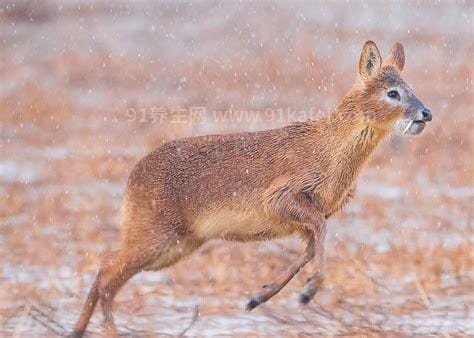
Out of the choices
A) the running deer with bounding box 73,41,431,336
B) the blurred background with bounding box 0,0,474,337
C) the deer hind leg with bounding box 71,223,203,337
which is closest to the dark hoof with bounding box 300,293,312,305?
the running deer with bounding box 73,41,431,336

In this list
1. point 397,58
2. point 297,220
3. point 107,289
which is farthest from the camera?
point 397,58

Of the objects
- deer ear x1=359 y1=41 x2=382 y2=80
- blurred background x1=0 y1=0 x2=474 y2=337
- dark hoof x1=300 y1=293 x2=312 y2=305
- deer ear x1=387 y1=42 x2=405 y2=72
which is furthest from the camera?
blurred background x1=0 y1=0 x2=474 y2=337

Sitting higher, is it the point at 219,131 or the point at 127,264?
the point at 127,264

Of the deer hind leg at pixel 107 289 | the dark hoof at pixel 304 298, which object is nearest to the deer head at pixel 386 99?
the dark hoof at pixel 304 298

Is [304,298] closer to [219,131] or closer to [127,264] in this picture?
[127,264]

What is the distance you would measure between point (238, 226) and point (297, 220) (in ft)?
1.53

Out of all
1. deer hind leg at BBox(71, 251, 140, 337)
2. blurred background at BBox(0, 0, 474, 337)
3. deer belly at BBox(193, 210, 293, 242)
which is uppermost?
deer belly at BBox(193, 210, 293, 242)

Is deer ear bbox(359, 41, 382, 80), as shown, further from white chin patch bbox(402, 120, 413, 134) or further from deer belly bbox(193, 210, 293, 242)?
deer belly bbox(193, 210, 293, 242)

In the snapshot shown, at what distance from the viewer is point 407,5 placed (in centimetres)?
2180

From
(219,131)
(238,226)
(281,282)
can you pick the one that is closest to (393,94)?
(238,226)

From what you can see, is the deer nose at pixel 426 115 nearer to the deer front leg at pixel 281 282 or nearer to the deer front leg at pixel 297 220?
the deer front leg at pixel 297 220

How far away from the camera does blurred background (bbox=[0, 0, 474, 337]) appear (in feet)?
31.6

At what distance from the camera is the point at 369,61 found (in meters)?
8.55

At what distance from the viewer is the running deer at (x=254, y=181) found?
8320 mm
